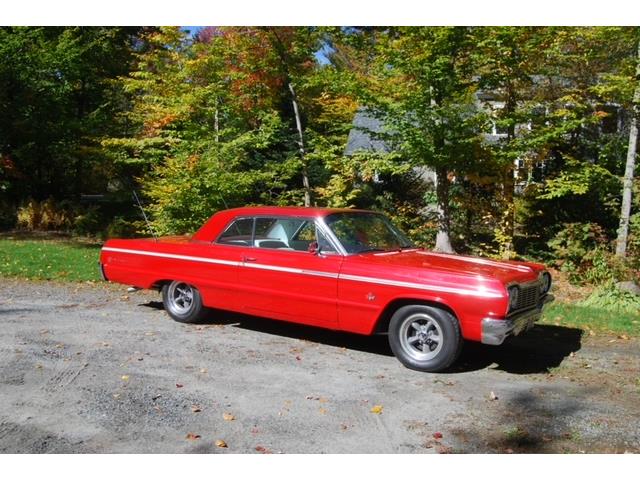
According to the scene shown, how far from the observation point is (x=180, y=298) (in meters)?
7.55

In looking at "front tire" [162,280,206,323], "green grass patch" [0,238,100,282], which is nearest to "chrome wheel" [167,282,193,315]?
"front tire" [162,280,206,323]

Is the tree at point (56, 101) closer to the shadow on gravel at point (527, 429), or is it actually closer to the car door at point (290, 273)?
the car door at point (290, 273)

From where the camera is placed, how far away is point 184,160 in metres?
13.7

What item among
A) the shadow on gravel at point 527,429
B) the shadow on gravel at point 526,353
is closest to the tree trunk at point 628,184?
the shadow on gravel at point 526,353

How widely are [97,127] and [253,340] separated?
15.8 meters

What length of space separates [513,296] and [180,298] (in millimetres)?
4203

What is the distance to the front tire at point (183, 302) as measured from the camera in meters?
7.32

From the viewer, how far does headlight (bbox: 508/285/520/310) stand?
17.5 feet

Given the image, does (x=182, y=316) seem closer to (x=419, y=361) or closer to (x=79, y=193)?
(x=419, y=361)

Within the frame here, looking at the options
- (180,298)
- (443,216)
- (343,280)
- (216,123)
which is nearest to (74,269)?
(180,298)

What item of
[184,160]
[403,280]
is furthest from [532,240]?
[403,280]

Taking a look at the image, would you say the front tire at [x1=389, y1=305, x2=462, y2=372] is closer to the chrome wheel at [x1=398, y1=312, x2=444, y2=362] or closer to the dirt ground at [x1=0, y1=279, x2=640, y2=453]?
the chrome wheel at [x1=398, y1=312, x2=444, y2=362]

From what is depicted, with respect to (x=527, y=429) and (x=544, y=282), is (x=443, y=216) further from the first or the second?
(x=527, y=429)

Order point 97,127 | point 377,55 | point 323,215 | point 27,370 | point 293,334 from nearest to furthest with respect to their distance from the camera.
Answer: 1. point 27,370
2. point 323,215
3. point 293,334
4. point 377,55
5. point 97,127
